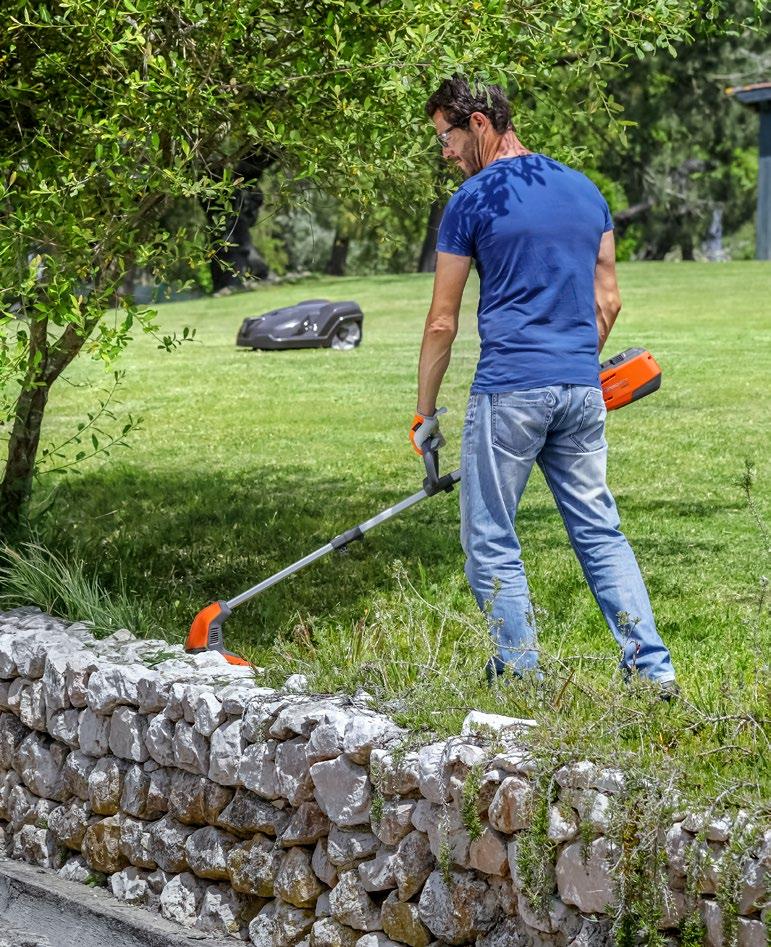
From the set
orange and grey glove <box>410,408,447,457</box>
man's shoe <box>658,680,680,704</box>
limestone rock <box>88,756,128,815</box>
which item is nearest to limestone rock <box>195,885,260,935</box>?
limestone rock <box>88,756,128,815</box>

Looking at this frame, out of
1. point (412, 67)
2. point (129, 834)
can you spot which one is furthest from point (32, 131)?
point (129, 834)

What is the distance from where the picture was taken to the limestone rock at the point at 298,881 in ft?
13.8

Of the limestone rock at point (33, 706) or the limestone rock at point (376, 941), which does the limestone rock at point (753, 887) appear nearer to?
the limestone rock at point (376, 941)

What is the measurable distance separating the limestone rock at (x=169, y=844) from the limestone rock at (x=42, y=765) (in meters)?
0.54

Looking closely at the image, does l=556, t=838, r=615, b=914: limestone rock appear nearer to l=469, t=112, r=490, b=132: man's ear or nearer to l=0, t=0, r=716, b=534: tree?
l=469, t=112, r=490, b=132: man's ear

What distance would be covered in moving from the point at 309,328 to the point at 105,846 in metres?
14.3

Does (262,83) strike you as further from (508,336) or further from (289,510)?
(289,510)

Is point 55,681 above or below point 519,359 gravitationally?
below

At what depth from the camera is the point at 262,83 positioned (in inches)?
209

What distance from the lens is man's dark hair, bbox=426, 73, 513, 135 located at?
4.43 metres

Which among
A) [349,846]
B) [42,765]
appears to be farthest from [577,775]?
[42,765]

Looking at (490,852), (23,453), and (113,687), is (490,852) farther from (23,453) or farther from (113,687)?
(23,453)

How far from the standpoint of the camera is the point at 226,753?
4441 millimetres

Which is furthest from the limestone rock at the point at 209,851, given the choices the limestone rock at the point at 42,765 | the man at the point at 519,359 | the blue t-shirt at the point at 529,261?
the blue t-shirt at the point at 529,261
